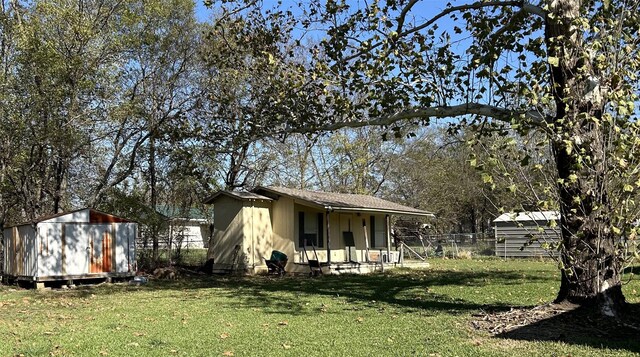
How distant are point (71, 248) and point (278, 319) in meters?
9.43

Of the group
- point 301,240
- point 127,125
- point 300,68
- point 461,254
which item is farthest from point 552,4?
point 461,254

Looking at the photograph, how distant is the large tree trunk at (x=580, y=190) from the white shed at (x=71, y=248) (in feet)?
41.7

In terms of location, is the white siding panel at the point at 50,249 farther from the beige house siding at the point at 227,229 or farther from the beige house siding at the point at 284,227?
the beige house siding at the point at 284,227

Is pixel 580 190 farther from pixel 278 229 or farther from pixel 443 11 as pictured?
pixel 278 229

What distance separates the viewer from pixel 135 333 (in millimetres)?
7777

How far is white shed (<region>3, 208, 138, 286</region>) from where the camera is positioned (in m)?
15.6

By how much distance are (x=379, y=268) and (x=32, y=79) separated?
1277 cm

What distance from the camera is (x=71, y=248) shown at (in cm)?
1608

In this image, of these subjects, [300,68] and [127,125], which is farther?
[127,125]

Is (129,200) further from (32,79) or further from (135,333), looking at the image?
(135,333)

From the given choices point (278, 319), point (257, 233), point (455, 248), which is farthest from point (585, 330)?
point (455, 248)

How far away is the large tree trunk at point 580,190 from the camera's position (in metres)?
7.38

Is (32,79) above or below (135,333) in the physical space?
above

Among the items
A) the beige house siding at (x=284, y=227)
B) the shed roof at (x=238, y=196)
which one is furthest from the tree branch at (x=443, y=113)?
the beige house siding at (x=284, y=227)
